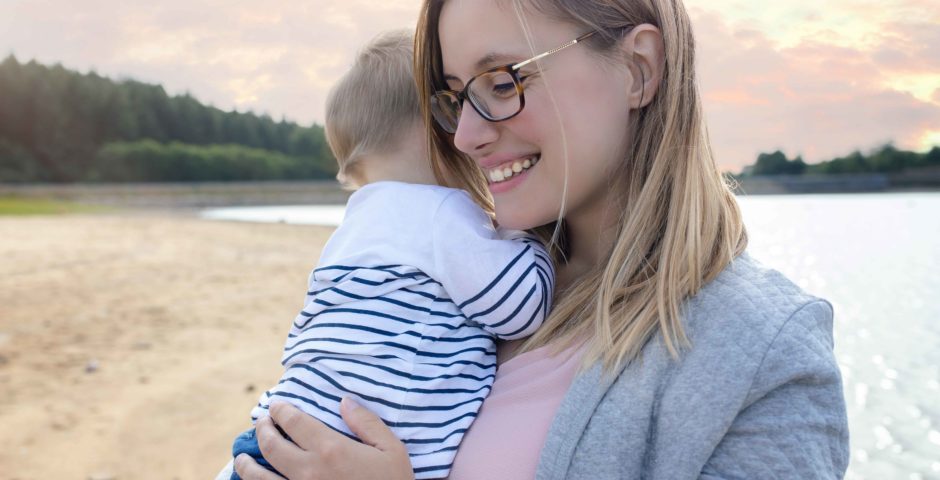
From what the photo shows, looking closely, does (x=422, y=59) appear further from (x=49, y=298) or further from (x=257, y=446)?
(x=49, y=298)

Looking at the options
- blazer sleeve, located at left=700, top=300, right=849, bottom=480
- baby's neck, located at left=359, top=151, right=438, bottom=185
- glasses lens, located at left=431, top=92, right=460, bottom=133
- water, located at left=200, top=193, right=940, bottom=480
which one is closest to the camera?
blazer sleeve, located at left=700, top=300, right=849, bottom=480

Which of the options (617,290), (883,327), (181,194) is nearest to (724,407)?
(617,290)

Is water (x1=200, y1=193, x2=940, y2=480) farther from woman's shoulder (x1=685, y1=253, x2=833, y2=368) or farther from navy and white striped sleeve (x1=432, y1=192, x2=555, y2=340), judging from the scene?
navy and white striped sleeve (x1=432, y1=192, x2=555, y2=340)

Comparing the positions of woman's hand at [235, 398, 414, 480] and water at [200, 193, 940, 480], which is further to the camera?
water at [200, 193, 940, 480]

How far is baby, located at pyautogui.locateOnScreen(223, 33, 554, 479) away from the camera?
4.22ft

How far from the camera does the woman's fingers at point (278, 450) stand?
1.23 metres

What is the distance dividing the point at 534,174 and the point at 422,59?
374mm

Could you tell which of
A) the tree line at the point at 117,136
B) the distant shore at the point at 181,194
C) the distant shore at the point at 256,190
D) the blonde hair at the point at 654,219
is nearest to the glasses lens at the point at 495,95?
the blonde hair at the point at 654,219

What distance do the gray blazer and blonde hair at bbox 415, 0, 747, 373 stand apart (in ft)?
0.18

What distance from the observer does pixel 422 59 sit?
154cm

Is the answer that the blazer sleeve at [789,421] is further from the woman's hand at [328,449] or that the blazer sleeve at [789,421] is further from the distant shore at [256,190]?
the distant shore at [256,190]

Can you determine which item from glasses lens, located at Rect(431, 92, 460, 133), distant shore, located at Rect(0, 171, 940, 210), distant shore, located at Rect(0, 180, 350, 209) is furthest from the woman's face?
distant shore, located at Rect(0, 171, 940, 210)

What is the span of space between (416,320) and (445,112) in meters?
0.45

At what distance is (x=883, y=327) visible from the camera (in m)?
7.28
